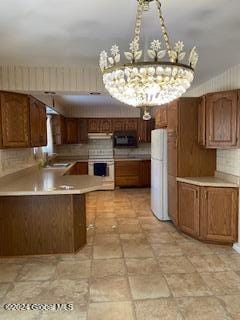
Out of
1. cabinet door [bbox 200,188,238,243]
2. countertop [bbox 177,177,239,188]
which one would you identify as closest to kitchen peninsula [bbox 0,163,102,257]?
countertop [bbox 177,177,239,188]

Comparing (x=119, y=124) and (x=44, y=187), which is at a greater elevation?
(x=119, y=124)

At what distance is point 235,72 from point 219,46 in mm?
907

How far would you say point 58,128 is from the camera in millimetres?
7016

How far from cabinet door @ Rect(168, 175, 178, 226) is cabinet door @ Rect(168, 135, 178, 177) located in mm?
113

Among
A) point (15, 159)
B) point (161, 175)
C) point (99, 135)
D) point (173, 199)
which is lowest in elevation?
point (173, 199)

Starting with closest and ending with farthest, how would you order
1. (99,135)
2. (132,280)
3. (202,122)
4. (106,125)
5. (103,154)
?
(132,280)
(202,122)
(99,135)
(106,125)
(103,154)

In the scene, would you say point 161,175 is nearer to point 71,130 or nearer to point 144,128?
point 144,128

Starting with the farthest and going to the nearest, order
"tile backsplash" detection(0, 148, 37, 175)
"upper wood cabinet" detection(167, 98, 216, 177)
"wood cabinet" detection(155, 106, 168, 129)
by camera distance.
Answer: "wood cabinet" detection(155, 106, 168, 129) → "upper wood cabinet" detection(167, 98, 216, 177) → "tile backsplash" detection(0, 148, 37, 175)

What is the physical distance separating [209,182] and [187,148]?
0.69 meters

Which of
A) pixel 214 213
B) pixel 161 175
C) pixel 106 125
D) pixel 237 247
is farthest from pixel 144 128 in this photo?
pixel 237 247

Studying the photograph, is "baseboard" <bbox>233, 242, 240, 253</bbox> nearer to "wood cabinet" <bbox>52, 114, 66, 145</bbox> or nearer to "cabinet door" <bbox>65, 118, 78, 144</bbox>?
"wood cabinet" <bbox>52, 114, 66, 145</bbox>

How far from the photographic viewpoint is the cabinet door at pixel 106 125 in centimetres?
793

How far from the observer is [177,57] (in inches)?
68.8

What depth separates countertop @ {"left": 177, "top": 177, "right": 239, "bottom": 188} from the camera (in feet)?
11.7
